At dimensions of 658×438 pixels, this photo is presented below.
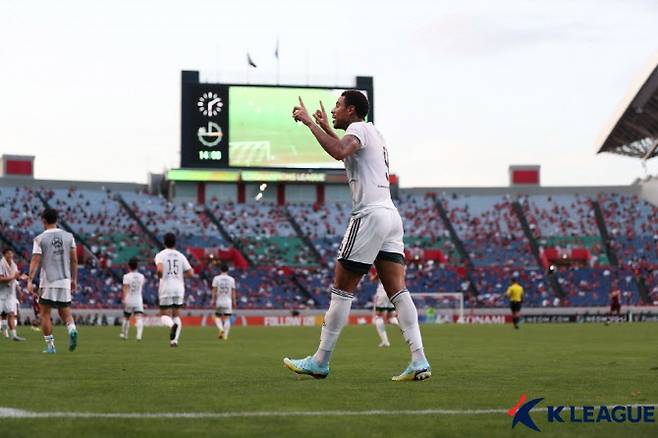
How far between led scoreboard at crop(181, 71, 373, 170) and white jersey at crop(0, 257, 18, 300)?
35.0 m

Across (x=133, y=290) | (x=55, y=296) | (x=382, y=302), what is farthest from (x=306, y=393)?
(x=133, y=290)

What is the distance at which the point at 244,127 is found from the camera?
203ft

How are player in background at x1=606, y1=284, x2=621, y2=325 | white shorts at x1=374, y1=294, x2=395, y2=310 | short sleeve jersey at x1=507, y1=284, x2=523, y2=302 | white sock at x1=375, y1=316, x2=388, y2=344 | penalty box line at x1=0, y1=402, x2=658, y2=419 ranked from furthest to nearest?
player in background at x1=606, y1=284, x2=621, y2=325, short sleeve jersey at x1=507, y1=284, x2=523, y2=302, white shorts at x1=374, y1=294, x2=395, y2=310, white sock at x1=375, y1=316, x2=388, y2=344, penalty box line at x1=0, y1=402, x2=658, y2=419

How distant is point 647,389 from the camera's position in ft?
30.2

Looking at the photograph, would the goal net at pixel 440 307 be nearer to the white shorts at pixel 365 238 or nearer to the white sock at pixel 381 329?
the white sock at pixel 381 329

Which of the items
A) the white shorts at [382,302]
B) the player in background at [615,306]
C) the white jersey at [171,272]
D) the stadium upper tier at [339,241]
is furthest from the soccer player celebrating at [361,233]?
the stadium upper tier at [339,241]

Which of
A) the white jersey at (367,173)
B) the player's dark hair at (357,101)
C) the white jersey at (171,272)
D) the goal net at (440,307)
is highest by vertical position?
the player's dark hair at (357,101)

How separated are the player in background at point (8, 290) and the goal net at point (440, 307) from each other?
34.3 meters

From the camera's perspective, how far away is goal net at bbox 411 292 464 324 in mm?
58406

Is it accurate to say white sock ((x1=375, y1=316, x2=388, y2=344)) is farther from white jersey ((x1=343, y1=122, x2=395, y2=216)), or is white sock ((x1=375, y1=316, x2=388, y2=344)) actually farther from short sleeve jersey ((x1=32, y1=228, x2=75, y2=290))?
white jersey ((x1=343, y1=122, x2=395, y2=216))

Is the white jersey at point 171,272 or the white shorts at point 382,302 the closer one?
the white jersey at point 171,272

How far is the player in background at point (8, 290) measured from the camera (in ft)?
83.4

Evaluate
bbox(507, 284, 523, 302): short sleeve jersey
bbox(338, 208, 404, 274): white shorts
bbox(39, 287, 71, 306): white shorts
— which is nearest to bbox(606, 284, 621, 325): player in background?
bbox(507, 284, 523, 302): short sleeve jersey

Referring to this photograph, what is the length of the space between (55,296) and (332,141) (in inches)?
339
